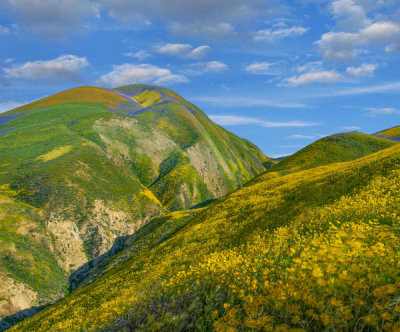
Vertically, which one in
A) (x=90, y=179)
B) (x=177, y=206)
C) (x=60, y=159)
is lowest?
(x=177, y=206)

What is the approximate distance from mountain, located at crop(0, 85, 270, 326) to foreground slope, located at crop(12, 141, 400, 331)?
24631 mm

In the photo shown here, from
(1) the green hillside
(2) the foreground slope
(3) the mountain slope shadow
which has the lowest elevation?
(3) the mountain slope shadow

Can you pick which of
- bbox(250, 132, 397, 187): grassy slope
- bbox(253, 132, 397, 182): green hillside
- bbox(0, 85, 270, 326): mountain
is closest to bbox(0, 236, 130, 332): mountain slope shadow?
bbox(0, 85, 270, 326): mountain

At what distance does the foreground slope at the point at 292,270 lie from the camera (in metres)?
4.59

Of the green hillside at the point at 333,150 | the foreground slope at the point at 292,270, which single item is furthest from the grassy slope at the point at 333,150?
the foreground slope at the point at 292,270

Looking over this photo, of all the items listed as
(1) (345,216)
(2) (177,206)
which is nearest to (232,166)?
(2) (177,206)

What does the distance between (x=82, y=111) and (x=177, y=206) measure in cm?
5908

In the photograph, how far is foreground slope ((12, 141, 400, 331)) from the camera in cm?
459

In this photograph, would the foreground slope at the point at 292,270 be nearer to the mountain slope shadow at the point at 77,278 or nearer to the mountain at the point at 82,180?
the mountain slope shadow at the point at 77,278

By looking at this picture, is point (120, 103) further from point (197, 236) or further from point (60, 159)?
point (197, 236)

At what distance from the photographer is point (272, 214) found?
1873 centimetres

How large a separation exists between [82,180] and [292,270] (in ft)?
202

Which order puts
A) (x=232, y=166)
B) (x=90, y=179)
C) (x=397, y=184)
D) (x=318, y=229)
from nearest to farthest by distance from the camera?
(x=318, y=229) → (x=397, y=184) → (x=90, y=179) → (x=232, y=166)

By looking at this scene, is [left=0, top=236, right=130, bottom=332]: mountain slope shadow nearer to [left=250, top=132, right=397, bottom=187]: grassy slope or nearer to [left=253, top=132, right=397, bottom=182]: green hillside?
[left=250, top=132, right=397, bottom=187]: grassy slope
